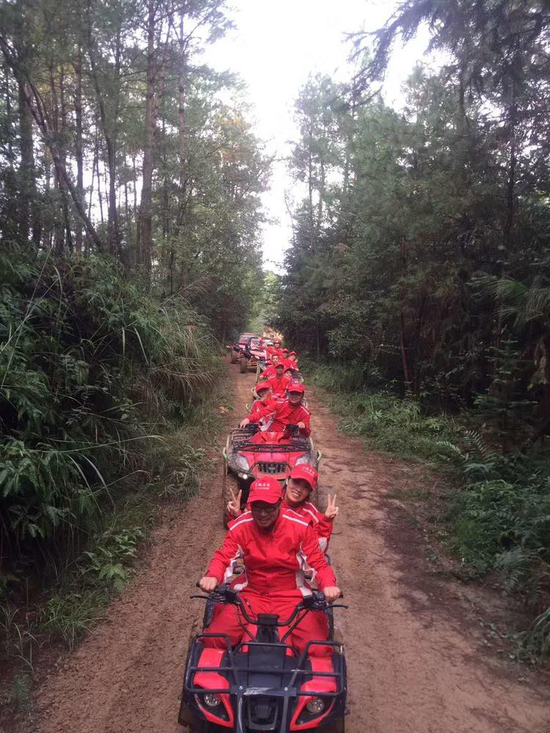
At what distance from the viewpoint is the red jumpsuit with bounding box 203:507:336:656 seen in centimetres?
322

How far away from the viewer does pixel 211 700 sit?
251 centimetres

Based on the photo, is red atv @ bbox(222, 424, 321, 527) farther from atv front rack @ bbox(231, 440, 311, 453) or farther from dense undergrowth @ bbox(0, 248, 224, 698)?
dense undergrowth @ bbox(0, 248, 224, 698)

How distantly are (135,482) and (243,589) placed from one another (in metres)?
3.62

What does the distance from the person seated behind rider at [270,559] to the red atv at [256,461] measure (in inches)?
89.0

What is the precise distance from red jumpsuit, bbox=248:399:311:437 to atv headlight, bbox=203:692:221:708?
194 inches

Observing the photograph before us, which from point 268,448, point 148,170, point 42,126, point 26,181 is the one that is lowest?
point 268,448

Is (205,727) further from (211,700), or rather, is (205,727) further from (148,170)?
(148,170)

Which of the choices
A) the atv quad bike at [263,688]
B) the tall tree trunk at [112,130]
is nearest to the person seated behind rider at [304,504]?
the atv quad bike at [263,688]

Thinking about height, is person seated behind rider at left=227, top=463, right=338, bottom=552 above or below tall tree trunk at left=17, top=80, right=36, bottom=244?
below

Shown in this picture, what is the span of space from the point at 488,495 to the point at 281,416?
3.04 metres

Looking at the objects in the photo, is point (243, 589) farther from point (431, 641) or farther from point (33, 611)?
point (33, 611)

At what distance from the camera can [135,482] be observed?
662cm

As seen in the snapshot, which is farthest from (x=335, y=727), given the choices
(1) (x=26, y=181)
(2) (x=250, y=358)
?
(2) (x=250, y=358)

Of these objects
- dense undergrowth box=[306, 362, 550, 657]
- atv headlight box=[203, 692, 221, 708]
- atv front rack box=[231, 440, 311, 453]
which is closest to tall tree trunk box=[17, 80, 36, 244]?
atv front rack box=[231, 440, 311, 453]
